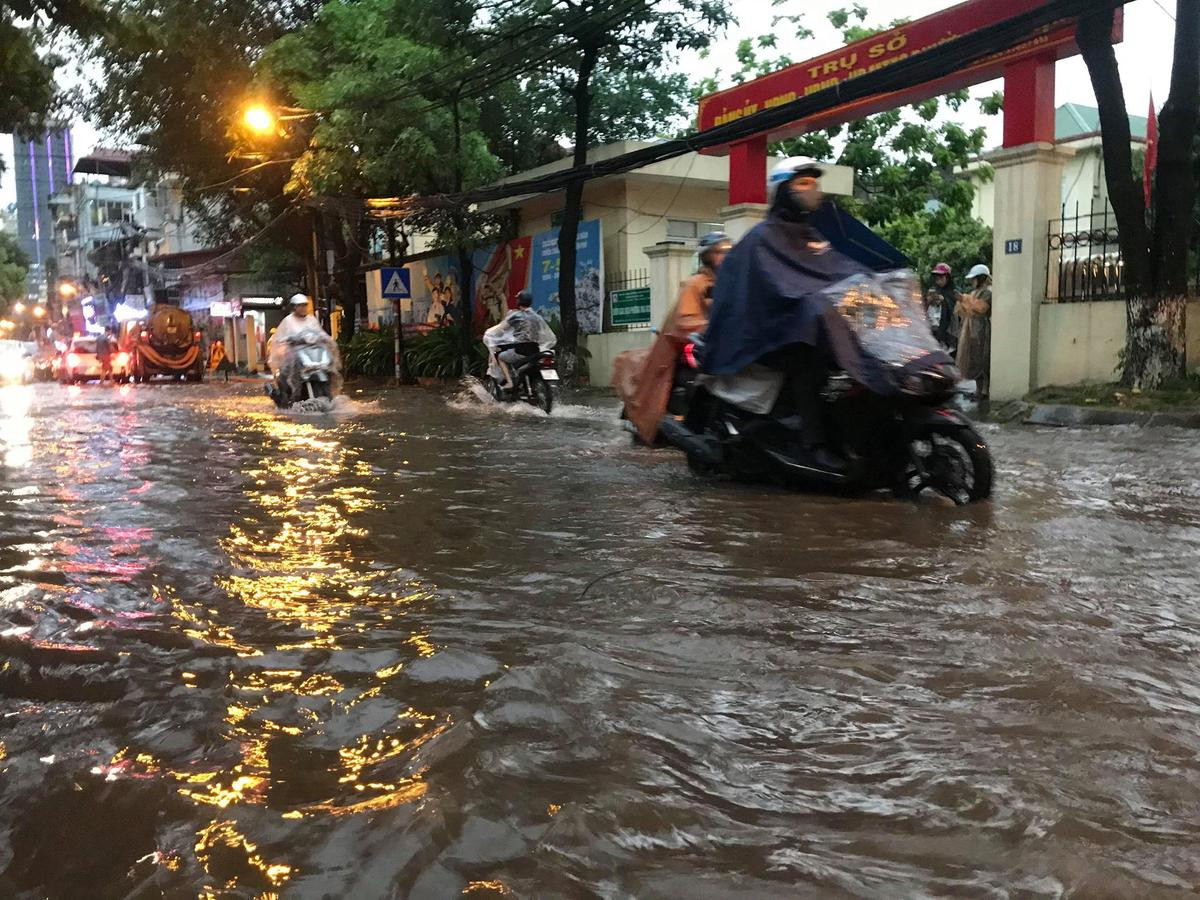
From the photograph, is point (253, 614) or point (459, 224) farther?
point (459, 224)

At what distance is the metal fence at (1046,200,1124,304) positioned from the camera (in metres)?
10.8

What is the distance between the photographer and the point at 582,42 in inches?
640

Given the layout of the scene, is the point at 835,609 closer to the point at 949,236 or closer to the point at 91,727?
the point at 91,727

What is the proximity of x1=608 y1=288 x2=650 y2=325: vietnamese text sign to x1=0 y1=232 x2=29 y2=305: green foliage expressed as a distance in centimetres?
5105

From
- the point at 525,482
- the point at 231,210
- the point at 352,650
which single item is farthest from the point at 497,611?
the point at 231,210

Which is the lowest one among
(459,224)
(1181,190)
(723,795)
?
(723,795)

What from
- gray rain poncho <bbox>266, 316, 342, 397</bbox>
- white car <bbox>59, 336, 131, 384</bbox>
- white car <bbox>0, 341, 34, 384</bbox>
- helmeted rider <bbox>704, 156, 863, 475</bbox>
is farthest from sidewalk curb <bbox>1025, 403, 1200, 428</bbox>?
white car <bbox>0, 341, 34, 384</bbox>

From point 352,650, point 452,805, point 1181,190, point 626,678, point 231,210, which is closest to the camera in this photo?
point 452,805

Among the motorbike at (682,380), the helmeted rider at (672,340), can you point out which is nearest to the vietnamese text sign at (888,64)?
the helmeted rider at (672,340)

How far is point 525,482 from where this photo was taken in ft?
21.3

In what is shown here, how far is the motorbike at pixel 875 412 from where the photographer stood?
16.0 ft

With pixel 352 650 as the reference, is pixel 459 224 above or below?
above

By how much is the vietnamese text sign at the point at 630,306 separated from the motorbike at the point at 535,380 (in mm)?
5584

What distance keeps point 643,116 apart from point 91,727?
863 inches
